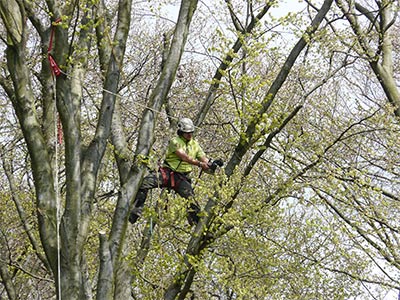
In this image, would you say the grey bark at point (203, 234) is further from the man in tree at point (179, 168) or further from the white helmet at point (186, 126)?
the white helmet at point (186, 126)

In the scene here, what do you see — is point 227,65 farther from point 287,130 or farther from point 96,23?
point 287,130

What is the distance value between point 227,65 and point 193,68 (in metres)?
5.16

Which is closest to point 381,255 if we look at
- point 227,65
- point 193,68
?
point 227,65

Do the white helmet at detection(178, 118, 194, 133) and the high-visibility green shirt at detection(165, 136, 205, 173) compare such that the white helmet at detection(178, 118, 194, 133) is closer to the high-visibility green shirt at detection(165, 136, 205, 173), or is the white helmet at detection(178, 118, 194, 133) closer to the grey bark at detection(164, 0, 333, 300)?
the high-visibility green shirt at detection(165, 136, 205, 173)

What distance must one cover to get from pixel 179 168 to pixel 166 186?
238mm

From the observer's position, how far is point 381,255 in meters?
8.19

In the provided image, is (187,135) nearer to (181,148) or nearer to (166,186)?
(181,148)

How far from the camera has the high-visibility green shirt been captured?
6.04 m

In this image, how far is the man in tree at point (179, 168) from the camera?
596 cm

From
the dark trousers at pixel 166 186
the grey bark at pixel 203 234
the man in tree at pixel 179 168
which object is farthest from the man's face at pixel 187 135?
the grey bark at pixel 203 234

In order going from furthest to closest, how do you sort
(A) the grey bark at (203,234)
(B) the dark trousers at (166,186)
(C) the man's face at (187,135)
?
(C) the man's face at (187,135)
(B) the dark trousers at (166,186)
(A) the grey bark at (203,234)

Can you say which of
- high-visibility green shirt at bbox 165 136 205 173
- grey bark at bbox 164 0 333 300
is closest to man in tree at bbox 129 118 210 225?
high-visibility green shirt at bbox 165 136 205 173

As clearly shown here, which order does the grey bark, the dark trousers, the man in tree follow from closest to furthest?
the grey bark, the dark trousers, the man in tree

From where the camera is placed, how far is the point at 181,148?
6.02 m
